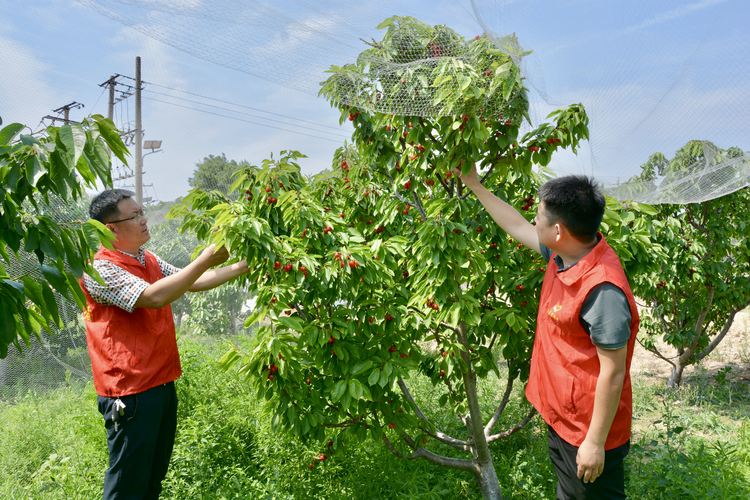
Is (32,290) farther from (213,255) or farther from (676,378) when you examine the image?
(676,378)

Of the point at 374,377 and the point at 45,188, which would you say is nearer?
the point at 45,188

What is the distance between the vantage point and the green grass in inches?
107

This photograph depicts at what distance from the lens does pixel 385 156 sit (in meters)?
2.68

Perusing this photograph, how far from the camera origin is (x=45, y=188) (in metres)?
1.27

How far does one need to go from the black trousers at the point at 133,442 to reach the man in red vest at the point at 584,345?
62.8 inches

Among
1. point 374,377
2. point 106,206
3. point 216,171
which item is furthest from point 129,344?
point 216,171

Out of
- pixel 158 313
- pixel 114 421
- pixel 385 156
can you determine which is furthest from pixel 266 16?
pixel 114 421

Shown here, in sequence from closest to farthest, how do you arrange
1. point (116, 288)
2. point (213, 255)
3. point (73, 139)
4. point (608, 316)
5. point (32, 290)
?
1. point (73, 139)
2. point (32, 290)
3. point (608, 316)
4. point (116, 288)
5. point (213, 255)

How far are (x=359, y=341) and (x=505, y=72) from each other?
1.36m

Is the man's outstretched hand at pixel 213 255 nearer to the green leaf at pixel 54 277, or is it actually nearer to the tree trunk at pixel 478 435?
the green leaf at pixel 54 277

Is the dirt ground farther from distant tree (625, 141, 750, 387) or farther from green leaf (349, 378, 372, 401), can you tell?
green leaf (349, 378, 372, 401)

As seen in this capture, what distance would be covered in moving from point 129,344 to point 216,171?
7.17 feet

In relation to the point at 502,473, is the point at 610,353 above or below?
above

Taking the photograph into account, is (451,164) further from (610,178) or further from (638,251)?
(610,178)
